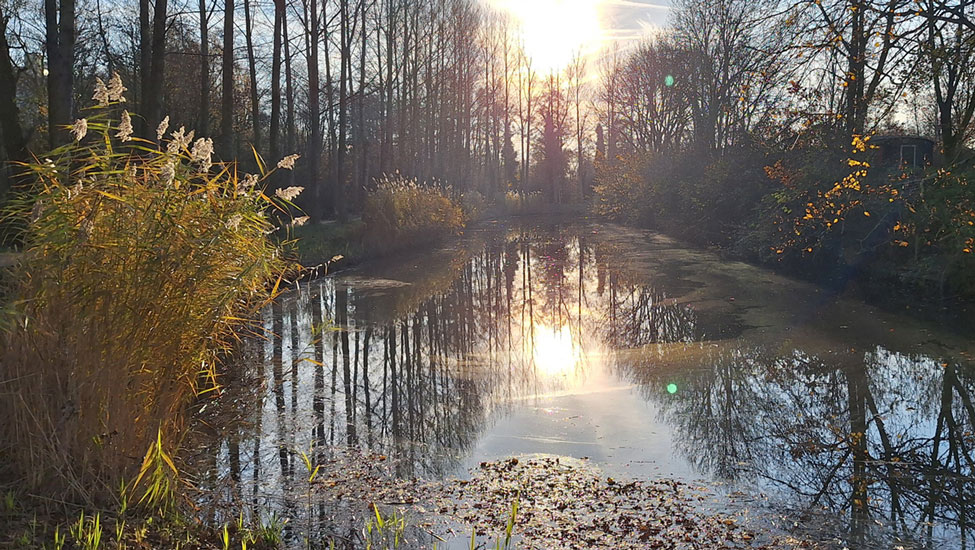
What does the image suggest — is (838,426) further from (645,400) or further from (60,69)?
(60,69)

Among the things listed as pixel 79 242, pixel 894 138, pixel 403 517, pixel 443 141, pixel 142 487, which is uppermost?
pixel 443 141

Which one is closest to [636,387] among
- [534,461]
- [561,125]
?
[534,461]

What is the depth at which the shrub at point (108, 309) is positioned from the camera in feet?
10.8

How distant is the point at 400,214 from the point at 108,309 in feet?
47.8

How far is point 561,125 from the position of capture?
5238 centimetres

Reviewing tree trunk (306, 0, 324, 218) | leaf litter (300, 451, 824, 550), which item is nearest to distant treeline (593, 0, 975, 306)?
leaf litter (300, 451, 824, 550)

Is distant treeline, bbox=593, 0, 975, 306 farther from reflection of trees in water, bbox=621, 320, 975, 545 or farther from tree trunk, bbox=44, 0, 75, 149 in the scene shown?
tree trunk, bbox=44, 0, 75, 149

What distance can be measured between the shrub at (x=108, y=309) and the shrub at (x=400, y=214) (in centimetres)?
1328

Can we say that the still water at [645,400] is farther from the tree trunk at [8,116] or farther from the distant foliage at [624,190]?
the distant foliage at [624,190]

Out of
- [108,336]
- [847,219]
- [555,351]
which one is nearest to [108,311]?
[108,336]

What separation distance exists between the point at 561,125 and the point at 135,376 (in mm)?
50581

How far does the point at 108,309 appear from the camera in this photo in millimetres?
3531

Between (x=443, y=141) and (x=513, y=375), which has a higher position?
(x=443, y=141)

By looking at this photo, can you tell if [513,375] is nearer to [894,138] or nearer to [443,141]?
[894,138]
